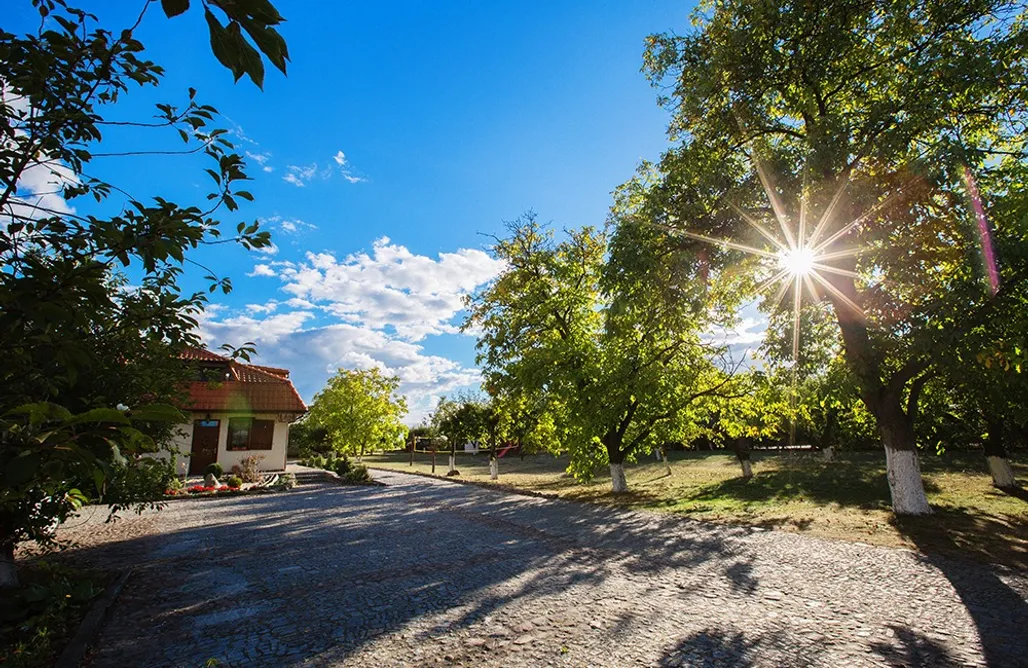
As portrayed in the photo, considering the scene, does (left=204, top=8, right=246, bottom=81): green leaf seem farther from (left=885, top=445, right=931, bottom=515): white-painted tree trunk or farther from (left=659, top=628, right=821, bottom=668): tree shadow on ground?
(left=885, top=445, right=931, bottom=515): white-painted tree trunk

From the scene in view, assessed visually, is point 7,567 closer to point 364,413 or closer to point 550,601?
point 550,601

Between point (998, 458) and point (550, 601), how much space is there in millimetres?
14967

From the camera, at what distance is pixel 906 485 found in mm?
10094

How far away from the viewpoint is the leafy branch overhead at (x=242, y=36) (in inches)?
40.6

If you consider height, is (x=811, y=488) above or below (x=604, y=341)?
below

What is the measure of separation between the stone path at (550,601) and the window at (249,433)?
13.1m

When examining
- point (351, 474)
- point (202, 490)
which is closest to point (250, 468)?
point (202, 490)

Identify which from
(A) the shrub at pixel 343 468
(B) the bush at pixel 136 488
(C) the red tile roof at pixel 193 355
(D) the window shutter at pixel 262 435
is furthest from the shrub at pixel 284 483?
(B) the bush at pixel 136 488

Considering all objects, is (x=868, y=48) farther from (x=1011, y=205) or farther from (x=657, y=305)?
(x=657, y=305)

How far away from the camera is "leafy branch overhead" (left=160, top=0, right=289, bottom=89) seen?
3.38 feet

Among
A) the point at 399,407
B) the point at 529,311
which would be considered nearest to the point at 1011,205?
the point at 529,311

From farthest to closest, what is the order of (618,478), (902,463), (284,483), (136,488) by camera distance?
1. (284,483)
2. (618,478)
3. (902,463)
4. (136,488)

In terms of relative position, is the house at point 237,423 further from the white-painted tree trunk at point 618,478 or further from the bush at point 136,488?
the bush at point 136,488

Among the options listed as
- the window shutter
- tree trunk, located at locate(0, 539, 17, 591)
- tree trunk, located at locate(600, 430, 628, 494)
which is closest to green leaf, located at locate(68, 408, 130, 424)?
tree trunk, located at locate(0, 539, 17, 591)
